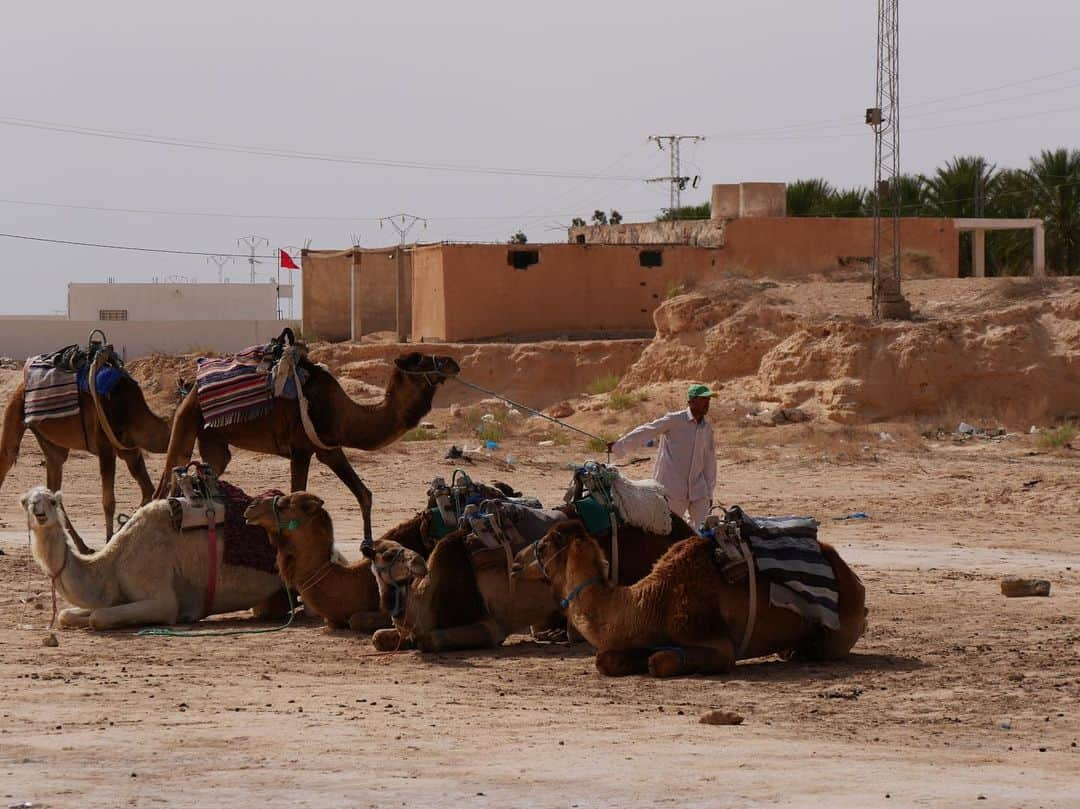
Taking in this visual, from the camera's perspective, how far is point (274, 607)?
1068 centimetres

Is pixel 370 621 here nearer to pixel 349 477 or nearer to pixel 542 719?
pixel 542 719

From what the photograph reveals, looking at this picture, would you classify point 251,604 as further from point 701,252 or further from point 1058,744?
point 701,252

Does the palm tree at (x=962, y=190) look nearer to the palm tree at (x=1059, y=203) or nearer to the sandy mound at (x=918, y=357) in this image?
the palm tree at (x=1059, y=203)

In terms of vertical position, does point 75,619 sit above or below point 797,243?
below

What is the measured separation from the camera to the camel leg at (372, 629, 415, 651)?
30.6 ft

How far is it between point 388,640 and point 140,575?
1782 millimetres

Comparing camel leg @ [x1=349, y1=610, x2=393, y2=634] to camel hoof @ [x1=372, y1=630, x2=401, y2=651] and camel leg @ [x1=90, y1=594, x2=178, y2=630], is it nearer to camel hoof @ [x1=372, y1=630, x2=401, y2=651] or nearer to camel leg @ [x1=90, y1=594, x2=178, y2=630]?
camel hoof @ [x1=372, y1=630, x2=401, y2=651]

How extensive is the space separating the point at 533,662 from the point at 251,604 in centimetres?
229

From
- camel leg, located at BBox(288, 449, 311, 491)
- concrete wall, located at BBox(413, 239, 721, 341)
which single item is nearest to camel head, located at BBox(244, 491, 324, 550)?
camel leg, located at BBox(288, 449, 311, 491)

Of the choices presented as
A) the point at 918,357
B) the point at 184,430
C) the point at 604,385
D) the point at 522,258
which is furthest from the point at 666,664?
the point at 522,258

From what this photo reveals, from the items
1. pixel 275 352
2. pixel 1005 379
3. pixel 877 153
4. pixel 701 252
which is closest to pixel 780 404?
pixel 1005 379

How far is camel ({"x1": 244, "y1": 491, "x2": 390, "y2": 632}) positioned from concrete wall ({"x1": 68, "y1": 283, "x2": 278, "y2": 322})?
7138 centimetres

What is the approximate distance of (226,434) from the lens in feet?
43.3

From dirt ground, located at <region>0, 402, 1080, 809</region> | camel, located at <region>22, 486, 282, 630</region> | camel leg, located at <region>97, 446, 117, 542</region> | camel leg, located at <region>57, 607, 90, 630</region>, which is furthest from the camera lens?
camel leg, located at <region>97, 446, 117, 542</region>
